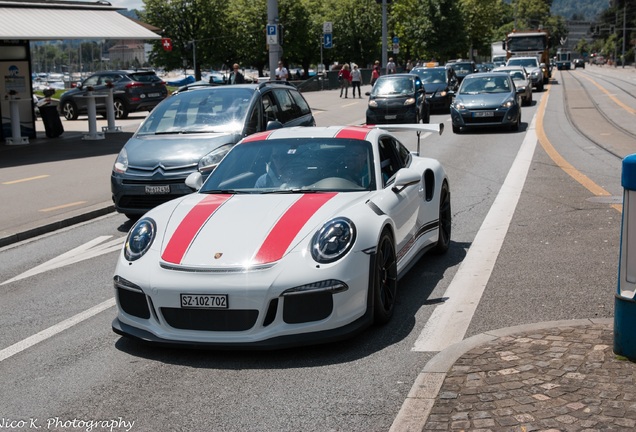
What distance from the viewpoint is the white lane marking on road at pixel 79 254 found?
9.40 meters

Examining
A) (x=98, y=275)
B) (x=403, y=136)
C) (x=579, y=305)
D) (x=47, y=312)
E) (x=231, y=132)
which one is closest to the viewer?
(x=579, y=305)

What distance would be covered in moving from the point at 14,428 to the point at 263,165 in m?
3.39

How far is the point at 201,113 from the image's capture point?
13.0 metres

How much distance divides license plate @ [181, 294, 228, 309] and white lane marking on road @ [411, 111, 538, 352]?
1352 mm

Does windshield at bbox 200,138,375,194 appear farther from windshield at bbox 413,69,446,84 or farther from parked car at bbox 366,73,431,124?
windshield at bbox 413,69,446,84

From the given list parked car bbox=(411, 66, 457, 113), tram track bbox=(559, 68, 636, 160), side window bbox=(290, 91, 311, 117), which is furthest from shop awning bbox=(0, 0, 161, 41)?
parked car bbox=(411, 66, 457, 113)

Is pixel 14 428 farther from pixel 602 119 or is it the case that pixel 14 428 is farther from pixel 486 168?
pixel 602 119

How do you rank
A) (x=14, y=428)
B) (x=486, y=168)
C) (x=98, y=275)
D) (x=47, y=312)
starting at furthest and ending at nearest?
(x=486, y=168) < (x=98, y=275) < (x=47, y=312) < (x=14, y=428)

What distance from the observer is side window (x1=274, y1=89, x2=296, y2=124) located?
1402 cm

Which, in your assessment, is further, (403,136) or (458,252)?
(403,136)

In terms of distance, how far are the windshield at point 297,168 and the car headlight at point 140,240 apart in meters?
0.94

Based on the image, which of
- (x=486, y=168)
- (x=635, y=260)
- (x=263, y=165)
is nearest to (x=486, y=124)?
(x=486, y=168)

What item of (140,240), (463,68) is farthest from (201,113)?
(463,68)

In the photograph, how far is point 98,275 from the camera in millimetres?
8945
